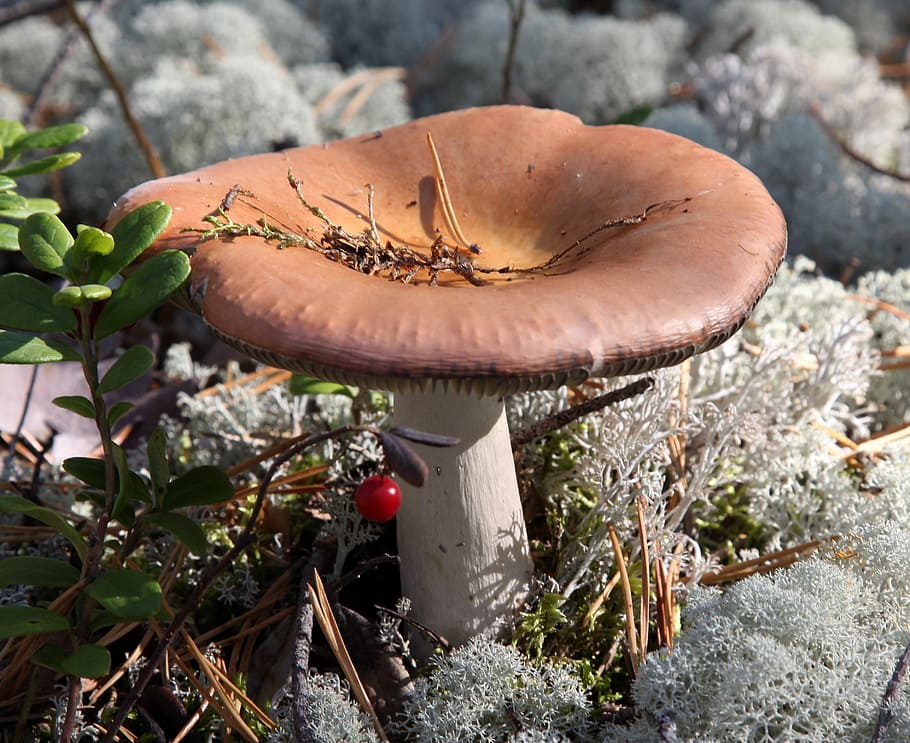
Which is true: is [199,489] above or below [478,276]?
below

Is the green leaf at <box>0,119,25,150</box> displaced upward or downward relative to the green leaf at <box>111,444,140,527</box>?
upward

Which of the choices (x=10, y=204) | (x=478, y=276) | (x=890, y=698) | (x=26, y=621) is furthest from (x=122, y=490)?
(x=890, y=698)

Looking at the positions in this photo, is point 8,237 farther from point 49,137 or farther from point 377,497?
point 377,497

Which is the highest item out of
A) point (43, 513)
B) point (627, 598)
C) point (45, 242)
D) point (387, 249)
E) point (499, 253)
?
point (45, 242)

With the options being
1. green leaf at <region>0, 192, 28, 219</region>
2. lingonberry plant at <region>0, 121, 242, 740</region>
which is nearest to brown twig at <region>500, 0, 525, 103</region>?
green leaf at <region>0, 192, 28, 219</region>

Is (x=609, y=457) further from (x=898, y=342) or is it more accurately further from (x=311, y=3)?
(x=311, y=3)

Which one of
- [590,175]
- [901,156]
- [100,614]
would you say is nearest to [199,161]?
[590,175]

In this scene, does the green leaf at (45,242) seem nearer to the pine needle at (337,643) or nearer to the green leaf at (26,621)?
the green leaf at (26,621)

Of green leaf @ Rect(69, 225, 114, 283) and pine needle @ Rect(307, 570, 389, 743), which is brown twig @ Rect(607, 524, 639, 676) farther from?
green leaf @ Rect(69, 225, 114, 283)
